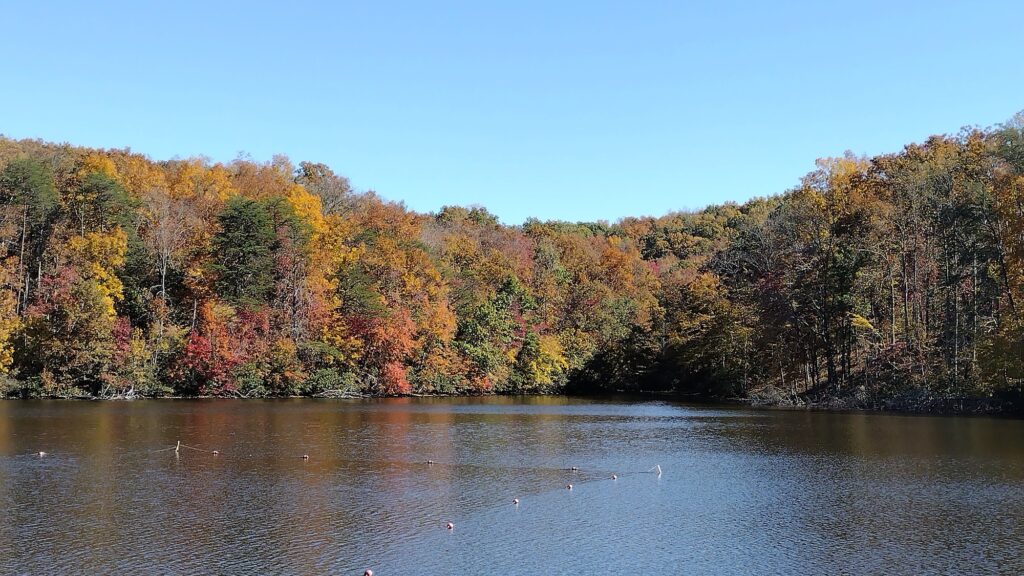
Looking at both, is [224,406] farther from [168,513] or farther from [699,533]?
[699,533]

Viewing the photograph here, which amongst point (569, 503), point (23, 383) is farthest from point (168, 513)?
point (23, 383)

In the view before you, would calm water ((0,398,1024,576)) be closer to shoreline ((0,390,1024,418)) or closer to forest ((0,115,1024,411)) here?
shoreline ((0,390,1024,418))

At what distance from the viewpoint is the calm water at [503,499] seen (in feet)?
53.2

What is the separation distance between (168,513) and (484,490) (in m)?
8.45

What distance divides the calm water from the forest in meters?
13.1

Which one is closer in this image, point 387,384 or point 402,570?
point 402,570

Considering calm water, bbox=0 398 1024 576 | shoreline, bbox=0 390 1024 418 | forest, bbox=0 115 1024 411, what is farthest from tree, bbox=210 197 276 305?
calm water, bbox=0 398 1024 576

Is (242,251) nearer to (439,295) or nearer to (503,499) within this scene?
(439,295)

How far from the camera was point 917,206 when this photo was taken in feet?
164

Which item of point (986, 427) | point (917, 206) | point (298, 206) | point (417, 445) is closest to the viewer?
point (417, 445)

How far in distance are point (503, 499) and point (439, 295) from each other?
162ft

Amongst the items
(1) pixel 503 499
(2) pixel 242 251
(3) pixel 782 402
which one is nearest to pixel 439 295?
(2) pixel 242 251

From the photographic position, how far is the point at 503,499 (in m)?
22.1

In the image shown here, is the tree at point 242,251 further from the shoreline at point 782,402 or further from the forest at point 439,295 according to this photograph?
the shoreline at point 782,402
